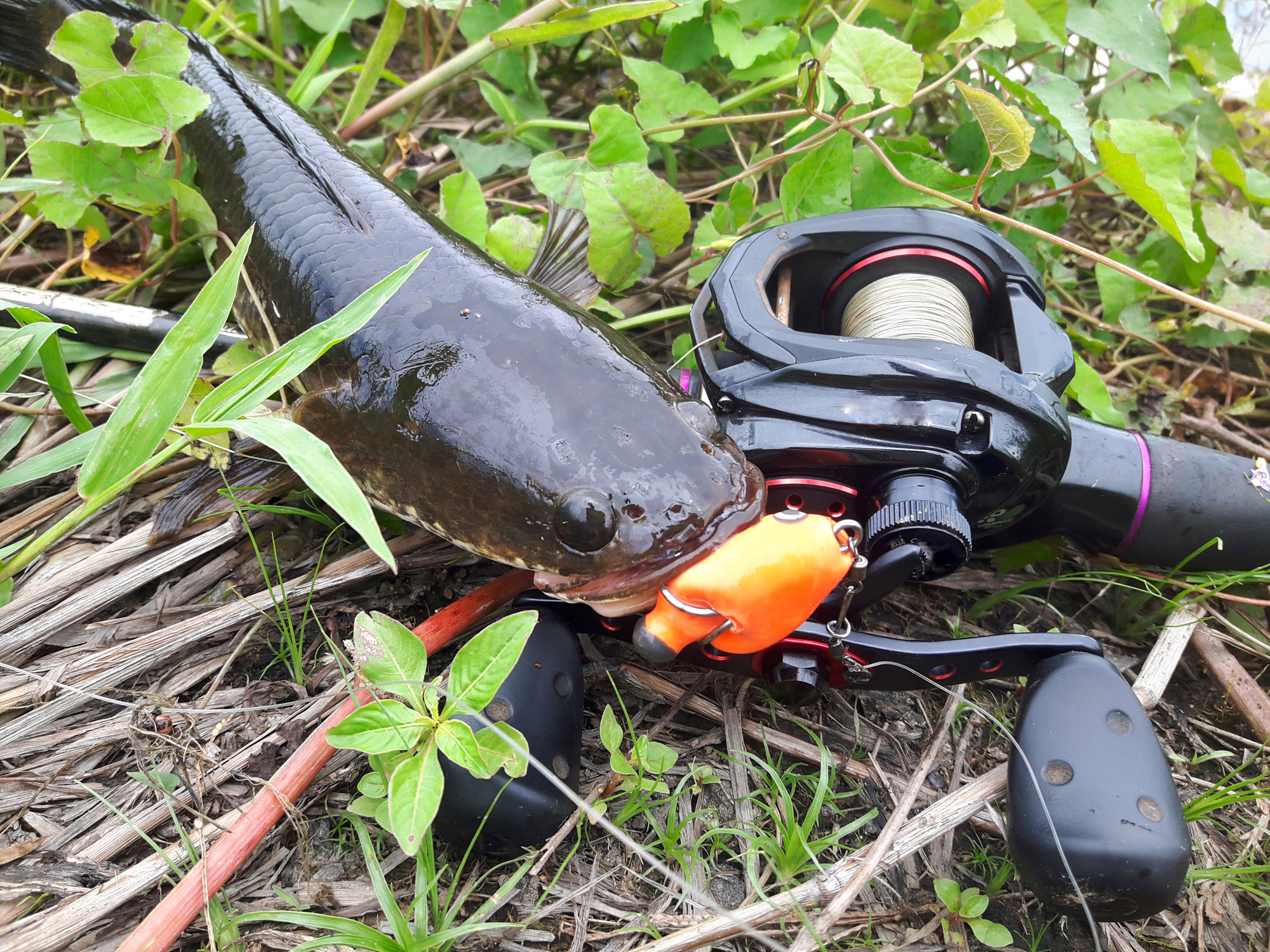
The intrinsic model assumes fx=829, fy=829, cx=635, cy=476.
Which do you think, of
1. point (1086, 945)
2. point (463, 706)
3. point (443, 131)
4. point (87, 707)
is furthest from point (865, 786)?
point (443, 131)

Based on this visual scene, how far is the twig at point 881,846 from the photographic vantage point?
1669mm

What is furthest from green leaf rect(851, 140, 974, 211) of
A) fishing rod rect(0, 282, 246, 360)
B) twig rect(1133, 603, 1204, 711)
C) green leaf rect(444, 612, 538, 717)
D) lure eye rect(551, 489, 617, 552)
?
fishing rod rect(0, 282, 246, 360)

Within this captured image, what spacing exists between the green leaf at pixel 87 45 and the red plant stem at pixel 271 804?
69.4 inches

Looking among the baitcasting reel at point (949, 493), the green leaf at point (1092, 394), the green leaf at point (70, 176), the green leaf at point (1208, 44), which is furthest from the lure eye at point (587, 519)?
the green leaf at point (1208, 44)

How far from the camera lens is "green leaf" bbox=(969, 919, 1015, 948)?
1.73 meters

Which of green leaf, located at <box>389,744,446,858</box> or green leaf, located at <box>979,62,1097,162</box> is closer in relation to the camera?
green leaf, located at <box>389,744,446,858</box>

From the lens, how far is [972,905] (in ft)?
5.80

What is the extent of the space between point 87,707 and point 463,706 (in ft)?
3.72

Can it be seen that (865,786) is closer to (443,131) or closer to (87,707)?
(87,707)

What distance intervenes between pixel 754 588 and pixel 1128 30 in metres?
2.55

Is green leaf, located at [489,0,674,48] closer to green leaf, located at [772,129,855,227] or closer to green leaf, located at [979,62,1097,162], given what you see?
green leaf, located at [772,129,855,227]

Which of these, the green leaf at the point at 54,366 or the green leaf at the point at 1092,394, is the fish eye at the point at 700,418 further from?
the green leaf at the point at 54,366

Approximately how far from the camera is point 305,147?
2.38 meters

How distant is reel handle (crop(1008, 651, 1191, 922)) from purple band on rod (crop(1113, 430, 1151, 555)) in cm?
50
